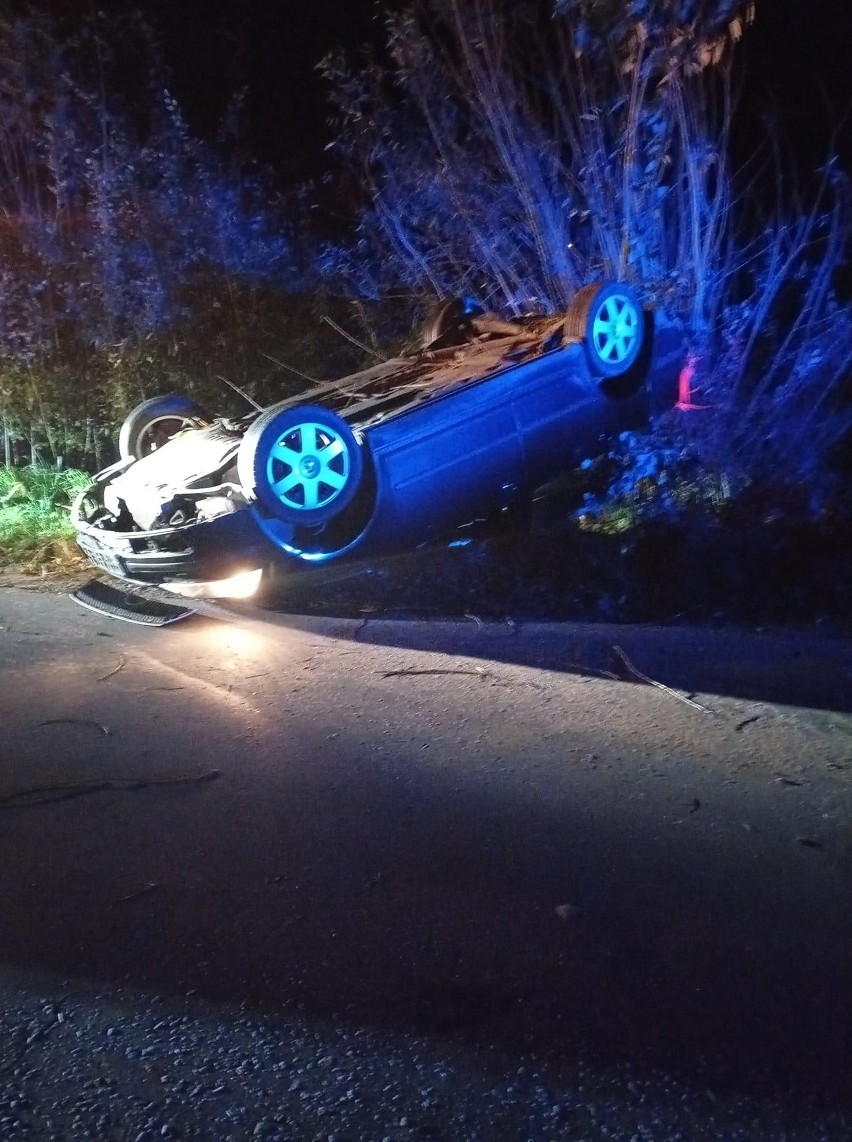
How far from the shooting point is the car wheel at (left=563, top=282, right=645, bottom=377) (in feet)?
22.6

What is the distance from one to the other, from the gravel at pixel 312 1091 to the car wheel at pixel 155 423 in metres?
5.63

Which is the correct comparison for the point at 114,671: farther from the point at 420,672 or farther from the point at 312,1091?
the point at 312,1091

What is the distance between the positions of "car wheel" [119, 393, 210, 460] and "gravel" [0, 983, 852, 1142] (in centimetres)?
563

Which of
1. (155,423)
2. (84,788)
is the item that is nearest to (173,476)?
(155,423)

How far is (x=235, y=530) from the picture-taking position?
5.86 m

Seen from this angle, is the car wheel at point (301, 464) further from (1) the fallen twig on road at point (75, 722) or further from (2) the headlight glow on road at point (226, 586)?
(1) the fallen twig on road at point (75, 722)

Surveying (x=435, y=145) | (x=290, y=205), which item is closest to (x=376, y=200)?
(x=435, y=145)

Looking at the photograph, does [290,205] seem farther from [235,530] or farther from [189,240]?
[235,530]

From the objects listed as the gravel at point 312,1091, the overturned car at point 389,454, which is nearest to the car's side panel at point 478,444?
the overturned car at point 389,454

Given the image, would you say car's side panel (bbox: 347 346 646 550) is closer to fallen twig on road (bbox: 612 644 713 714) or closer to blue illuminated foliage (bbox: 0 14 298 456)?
fallen twig on road (bbox: 612 644 713 714)

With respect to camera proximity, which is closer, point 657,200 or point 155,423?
point 155,423

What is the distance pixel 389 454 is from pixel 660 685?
6.79ft

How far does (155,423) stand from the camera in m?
8.15

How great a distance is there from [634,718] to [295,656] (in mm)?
2015
